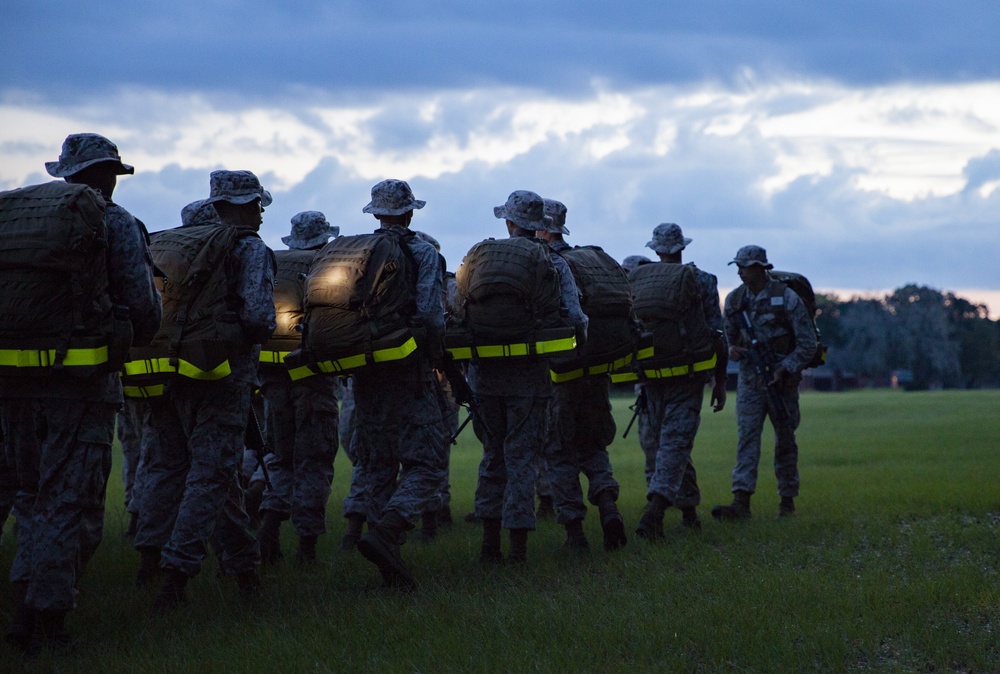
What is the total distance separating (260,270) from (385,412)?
131 cm

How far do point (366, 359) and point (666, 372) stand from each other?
11.1 ft

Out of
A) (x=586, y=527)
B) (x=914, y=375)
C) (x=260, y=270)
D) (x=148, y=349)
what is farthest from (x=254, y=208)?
(x=914, y=375)

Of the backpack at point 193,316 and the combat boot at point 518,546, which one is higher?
the backpack at point 193,316

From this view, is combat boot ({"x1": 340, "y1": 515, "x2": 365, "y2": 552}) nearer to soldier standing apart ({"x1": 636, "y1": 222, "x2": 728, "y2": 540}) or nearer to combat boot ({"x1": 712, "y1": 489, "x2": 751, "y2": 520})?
soldier standing apart ({"x1": 636, "y1": 222, "x2": 728, "y2": 540})

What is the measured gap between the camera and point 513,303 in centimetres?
833

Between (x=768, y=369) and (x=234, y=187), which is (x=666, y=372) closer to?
(x=768, y=369)

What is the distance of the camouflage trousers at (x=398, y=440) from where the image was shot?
25.2 feet

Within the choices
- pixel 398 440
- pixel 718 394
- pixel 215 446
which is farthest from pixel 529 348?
pixel 718 394

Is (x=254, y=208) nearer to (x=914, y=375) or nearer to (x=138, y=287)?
(x=138, y=287)

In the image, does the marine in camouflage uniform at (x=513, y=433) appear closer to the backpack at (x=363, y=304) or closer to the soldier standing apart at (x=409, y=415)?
the soldier standing apart at (x=409, y=415)

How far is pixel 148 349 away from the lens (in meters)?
7.12

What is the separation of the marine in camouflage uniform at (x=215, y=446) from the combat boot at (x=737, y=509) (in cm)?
486

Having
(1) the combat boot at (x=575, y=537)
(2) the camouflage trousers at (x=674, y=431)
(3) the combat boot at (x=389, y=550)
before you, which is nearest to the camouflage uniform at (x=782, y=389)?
(2) the camouflage trousers at (x=674, y=431)

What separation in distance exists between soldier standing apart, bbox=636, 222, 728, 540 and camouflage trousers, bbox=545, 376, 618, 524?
552 mm
